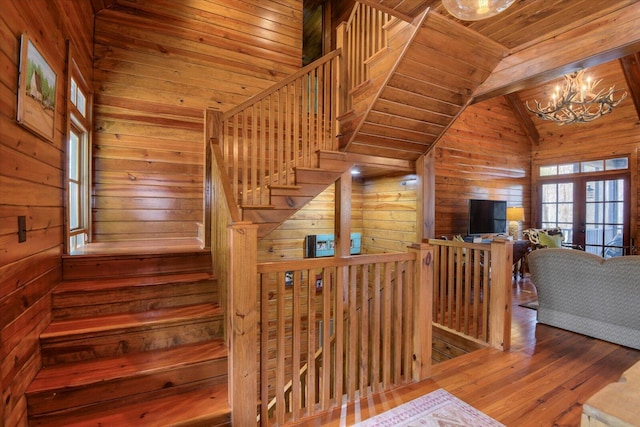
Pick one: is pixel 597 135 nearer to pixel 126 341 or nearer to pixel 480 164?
pixel 480 164

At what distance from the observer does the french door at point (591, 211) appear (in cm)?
592

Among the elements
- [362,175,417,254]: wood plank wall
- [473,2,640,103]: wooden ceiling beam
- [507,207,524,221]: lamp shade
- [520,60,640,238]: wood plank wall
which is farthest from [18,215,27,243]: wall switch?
[520,60,640,238]: wood plank wall

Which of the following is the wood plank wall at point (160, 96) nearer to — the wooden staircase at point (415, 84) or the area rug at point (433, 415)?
the wooden staircase at point (415, 84)

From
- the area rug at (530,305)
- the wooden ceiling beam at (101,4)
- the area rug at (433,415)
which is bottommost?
the area rug at (530,305)

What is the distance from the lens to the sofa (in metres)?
2.66

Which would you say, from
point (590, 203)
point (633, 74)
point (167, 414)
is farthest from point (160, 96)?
point (590, 203)

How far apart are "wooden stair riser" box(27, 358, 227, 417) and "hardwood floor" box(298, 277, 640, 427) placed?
2.24ft

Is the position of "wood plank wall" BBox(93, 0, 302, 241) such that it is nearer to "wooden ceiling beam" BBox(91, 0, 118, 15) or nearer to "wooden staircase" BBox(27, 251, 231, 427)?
"wooden ceiling beam" BBox(91, 0, 118, 15)

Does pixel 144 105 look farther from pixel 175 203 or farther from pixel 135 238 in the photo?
pixel 135 238

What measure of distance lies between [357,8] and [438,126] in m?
1.57

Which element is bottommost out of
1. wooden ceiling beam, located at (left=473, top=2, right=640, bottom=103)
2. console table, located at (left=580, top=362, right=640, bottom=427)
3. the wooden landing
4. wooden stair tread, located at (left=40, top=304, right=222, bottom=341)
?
wooden stair tread, located at (left=40, top=304, right=222, bottom=341)

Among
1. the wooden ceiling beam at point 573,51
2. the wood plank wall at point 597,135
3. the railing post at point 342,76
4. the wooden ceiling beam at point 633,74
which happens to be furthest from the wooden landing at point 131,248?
the wood plank wall at point 597,135

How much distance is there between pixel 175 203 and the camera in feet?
12.5

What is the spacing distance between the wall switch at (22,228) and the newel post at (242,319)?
41.0 inches
